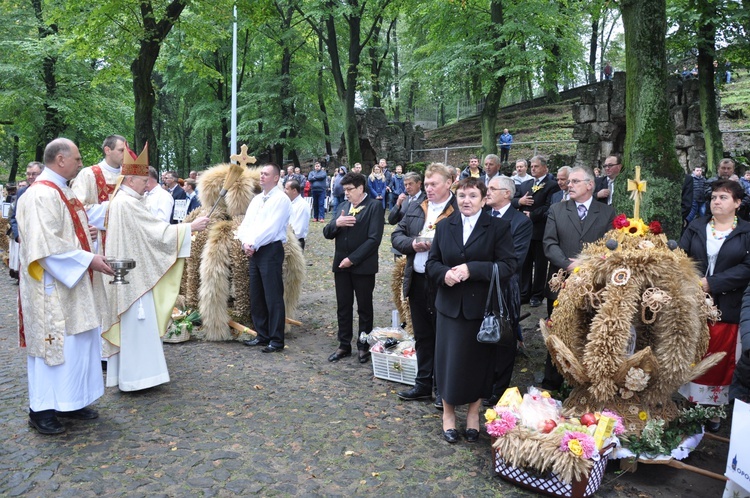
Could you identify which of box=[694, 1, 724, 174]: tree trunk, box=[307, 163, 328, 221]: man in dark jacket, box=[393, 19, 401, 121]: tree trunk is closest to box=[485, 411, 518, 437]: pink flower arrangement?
box=[694, 1, 724, 174]: tree trunk

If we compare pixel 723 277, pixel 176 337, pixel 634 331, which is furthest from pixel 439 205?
pixel 176 337

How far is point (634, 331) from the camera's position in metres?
4.69

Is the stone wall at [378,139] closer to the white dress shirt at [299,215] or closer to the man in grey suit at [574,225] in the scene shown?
the white dress shirt at [299,215]

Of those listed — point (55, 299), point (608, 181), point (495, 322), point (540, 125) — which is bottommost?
point (495, 322)

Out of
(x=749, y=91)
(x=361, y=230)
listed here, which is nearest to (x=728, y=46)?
(x=361, y=230)

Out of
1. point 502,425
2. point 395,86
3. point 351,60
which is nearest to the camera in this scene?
point 502,425

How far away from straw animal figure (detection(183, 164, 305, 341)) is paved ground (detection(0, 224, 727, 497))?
1293mm

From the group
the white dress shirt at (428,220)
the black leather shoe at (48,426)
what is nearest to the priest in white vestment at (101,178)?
the black leather shoe at (48,426)

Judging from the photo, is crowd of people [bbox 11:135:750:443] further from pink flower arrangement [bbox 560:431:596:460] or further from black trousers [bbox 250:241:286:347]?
pink flower arrangement [bbox 560:431:596:460]

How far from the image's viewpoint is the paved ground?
4.03m

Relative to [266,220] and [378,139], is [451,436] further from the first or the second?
[378,139]

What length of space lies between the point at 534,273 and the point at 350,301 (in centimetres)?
348

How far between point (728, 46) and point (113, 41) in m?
14.9

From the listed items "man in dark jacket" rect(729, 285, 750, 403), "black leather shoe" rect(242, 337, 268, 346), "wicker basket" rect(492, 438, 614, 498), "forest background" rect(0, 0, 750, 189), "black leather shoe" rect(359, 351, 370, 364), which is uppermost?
"forest background" rect(0, 0, 750, 189)
